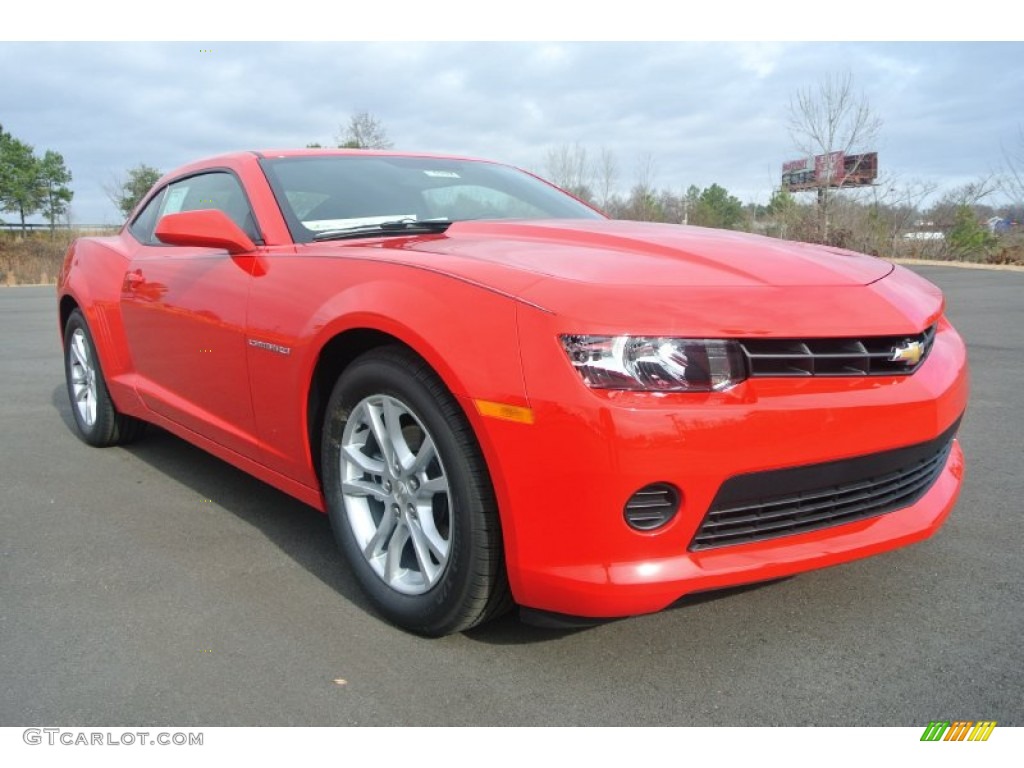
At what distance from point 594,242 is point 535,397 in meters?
0.80

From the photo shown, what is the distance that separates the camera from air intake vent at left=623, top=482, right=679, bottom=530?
184 cm

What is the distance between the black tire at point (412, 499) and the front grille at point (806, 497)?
55cm

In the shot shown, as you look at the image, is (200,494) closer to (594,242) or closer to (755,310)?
(594,242)

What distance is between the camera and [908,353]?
2072 mm

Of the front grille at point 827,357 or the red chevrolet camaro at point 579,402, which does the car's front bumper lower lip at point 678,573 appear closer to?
the red chevrolet camaro at point 579,402

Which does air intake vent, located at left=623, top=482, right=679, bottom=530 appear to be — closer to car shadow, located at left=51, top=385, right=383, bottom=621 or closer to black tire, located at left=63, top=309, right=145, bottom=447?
car shadow, located at left=51, top=385, right=383, bottom=621

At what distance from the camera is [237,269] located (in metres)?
2.89

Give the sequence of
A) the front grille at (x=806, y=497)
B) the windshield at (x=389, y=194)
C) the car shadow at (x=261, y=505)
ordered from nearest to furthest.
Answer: the front grille at (x=806, y=497) → the car shadow at (x=261, y=505) → the windshield at (x=389, y=194)

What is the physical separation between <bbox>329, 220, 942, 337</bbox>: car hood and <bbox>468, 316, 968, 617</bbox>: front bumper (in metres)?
0.13

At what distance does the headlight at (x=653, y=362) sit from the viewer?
1.83 m

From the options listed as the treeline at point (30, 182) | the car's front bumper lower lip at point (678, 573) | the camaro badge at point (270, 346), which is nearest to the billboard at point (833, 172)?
the camaro badge at point (270, 346)

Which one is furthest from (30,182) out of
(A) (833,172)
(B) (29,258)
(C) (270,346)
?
(C) (270,346)

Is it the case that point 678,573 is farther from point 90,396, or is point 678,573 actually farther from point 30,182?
point 30,182
